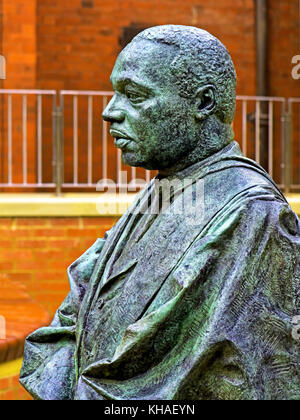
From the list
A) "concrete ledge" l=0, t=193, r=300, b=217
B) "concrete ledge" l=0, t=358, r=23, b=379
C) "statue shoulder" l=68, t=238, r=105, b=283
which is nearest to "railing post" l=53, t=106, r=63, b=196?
"concrete ledge" l=0, t=193, r=300, b=217

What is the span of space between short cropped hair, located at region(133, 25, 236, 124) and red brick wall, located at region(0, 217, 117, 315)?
19.6 feet

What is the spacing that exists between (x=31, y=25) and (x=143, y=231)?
772cm

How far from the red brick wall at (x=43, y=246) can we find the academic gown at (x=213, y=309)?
5.97 meters

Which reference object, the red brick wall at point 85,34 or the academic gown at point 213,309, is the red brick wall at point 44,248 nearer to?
the red brick wall at point 85,34

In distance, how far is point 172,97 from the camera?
250 cm

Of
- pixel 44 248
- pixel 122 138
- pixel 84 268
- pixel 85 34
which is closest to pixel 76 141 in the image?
pixel 85 34

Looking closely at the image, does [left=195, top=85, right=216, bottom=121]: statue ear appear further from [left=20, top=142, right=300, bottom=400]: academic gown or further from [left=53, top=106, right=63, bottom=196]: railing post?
[left=53, top=106, right=63, bottom=196]: railing post

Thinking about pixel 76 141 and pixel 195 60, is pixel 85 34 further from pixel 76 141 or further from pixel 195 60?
pixel 195 60

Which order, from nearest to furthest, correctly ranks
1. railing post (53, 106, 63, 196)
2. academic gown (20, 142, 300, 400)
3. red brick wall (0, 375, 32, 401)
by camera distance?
academic gown (20, 142, 300, 400), red brick wall (0, 375, 32, 401), railing post (53, 106, 63, 196)

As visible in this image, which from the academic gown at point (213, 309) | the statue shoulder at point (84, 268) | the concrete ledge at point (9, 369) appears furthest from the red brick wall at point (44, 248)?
the academic gown at point (213, 309)

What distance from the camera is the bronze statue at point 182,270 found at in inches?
90.7

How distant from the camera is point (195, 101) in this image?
8.25 feet

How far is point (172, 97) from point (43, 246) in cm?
609

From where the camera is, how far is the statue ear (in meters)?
2.51
